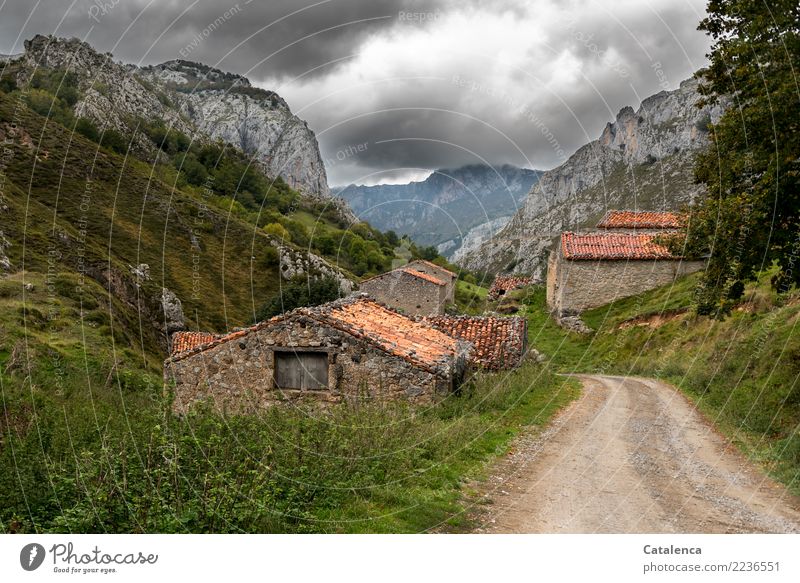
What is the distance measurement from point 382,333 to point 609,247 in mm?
34161

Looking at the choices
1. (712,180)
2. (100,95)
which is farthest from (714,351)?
(100,95)

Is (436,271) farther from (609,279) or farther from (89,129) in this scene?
(89,129)

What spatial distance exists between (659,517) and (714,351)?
1711cm

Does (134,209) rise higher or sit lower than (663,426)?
higher

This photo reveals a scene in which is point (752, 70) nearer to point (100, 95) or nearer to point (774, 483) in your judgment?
point (774, 483)

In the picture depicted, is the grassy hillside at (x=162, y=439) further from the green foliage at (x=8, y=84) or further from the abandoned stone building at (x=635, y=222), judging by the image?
the green foliage at (x=8, y=84)

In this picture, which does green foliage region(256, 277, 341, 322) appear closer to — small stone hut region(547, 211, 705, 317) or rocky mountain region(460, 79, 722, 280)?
small stone hut region(547, 211, 705, 317)

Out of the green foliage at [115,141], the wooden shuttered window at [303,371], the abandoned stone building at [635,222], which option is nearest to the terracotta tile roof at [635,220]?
the abandoned stone building at [635,222]

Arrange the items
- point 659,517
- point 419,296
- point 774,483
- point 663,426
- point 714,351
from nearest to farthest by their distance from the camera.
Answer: point 659,517, point 774,483, point 663,426, point 714,351, point 419,296

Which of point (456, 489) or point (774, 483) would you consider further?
point (774, 483)

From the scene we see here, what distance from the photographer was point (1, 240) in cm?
3366

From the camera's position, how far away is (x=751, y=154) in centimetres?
1233

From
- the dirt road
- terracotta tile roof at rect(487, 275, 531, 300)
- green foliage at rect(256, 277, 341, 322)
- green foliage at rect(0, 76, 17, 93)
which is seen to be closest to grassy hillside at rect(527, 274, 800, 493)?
the dirt road
